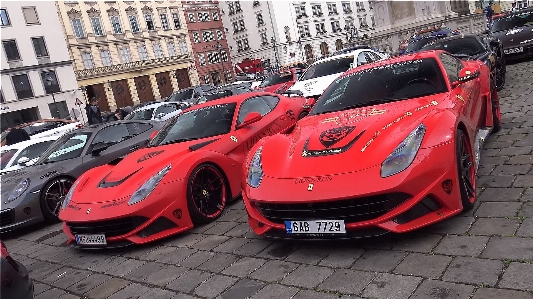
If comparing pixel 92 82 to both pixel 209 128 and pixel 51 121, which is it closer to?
pixel 51 121

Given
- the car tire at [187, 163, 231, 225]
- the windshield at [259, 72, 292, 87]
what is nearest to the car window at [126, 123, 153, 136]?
the car tire at [187, 163, 231, 225]

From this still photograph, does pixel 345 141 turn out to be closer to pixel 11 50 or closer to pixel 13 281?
pixel 13 281

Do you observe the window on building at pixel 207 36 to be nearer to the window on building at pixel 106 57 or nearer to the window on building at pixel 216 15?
the window on building at pixel 216 15

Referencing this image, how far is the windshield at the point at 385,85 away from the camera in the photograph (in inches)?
180

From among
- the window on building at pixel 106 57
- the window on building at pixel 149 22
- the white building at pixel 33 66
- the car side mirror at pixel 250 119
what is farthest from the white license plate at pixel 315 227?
the window on building at pixel 149 22

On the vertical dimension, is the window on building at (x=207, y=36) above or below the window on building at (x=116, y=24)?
below

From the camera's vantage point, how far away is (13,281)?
2.99 meters

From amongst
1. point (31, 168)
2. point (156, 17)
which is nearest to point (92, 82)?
point (156, 17)

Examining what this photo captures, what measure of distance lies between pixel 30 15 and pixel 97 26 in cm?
887

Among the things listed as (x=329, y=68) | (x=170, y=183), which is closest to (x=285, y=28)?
(x=329, y=68)

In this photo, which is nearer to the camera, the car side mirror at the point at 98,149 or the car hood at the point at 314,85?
the car side mirror at the point at 98,149

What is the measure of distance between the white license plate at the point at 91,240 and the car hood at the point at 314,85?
276 inches

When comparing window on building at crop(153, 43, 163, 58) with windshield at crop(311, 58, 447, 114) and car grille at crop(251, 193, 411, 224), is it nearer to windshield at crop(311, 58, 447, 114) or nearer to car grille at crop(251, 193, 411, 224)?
windshield at crop(311, 58, 447, 114)

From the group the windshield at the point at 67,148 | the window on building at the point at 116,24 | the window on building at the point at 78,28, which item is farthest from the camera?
the window on building at the point at 116,24
